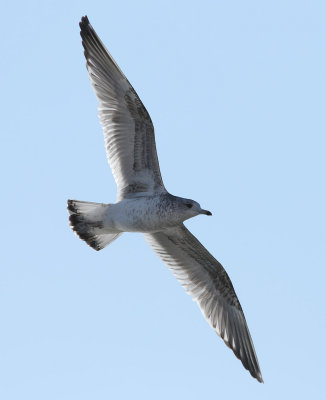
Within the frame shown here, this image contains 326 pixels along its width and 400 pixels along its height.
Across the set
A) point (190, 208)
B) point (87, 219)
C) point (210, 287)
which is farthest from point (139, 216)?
point (210, 287)

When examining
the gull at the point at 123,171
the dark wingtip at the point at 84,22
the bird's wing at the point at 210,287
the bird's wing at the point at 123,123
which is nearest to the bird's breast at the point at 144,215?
the gull at the point at 123,171

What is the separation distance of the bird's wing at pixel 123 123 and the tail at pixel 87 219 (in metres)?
0.42

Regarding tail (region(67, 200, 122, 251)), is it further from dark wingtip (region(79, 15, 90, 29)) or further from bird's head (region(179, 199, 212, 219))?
dark wingtip (region(79, 15, 90, 29))

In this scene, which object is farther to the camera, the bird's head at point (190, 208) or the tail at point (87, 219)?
the tail at point (87, 219)

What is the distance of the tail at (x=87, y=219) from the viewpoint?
11.5 meters

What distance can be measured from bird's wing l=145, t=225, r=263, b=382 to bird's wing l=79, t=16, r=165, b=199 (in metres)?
1.29

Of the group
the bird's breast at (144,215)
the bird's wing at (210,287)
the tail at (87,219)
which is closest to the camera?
the bird's breast at (144,215)

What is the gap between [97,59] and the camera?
11.6 metres

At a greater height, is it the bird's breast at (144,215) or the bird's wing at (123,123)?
the bird's wing at (123,123)

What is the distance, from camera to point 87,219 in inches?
457

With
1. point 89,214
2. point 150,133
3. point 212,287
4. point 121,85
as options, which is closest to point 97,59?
point 121,85

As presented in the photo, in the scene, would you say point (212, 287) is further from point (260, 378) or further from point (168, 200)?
point (168, 200)

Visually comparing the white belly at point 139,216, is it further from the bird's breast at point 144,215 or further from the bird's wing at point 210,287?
the bird's wing at point 210,287

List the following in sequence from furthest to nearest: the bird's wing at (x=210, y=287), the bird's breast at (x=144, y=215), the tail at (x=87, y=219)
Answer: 1. the bird's wing at (x=210, y=287)
2. the tail at (x=87, y=219)
3. the bird's breast at (x=144, y=215)
